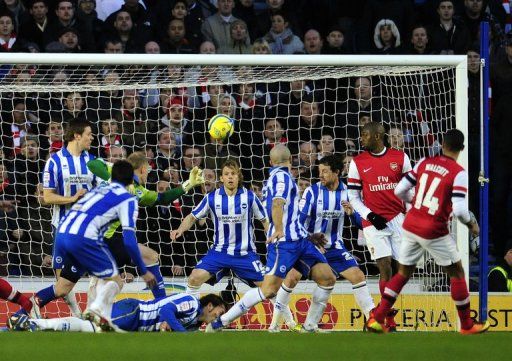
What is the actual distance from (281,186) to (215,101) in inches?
110

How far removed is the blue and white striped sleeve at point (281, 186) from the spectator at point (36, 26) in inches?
173

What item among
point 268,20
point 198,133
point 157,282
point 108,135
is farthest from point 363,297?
point 268,20

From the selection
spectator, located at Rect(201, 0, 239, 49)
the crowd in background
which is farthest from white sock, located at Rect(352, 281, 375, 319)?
spectator, located at Rect(201, 0, 239, 49)

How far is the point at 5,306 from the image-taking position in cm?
1355

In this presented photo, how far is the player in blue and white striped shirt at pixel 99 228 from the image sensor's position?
33.2 ft

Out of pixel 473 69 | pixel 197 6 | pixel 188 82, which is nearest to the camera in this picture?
pixel 188 82

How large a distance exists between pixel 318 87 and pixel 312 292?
280 cm

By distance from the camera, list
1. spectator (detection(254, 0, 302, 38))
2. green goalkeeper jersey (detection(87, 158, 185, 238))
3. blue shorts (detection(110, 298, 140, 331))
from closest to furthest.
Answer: blue shorts (detection(110, 298, 140, 331))
green goalkeeper jersey (detection(87, 158, 185, 238))
spectator (detection(254, 0, 302, 38))

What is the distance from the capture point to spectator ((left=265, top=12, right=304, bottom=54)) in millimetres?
15250

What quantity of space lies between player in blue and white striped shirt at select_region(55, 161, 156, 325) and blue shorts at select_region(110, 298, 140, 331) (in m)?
0.75

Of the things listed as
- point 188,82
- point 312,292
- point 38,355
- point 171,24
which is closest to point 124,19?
point 171,24

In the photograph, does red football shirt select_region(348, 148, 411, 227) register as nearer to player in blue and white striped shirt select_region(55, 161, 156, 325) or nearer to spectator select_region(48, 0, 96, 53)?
player in blue and white striped shirt select_region(55, 161, 156, 325)

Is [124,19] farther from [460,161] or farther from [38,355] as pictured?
[38,355]

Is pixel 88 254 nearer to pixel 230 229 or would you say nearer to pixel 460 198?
pixel 230 229
